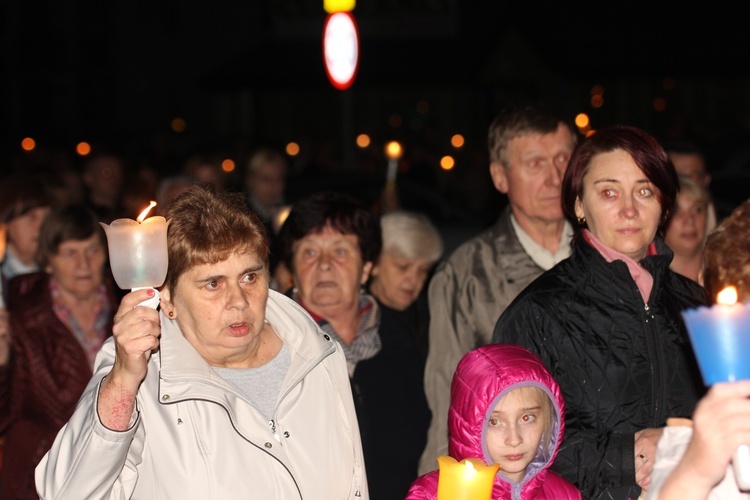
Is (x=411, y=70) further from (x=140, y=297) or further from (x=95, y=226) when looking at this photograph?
(x=140, y=297)

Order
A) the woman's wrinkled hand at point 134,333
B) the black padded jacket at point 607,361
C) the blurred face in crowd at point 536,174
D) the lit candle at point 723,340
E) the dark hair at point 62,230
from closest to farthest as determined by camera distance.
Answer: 1. the lit candle at point 723,340
2. the woman's wrinkled hand at point 134,333
3. the black padded jacket at point 607,361
4. the blurred face in crowd at point 536,174
5. the dark hair at point 62,230

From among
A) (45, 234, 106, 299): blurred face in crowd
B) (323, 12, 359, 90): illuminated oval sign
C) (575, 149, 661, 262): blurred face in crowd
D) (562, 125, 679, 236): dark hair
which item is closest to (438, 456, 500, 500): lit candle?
(575, 149, 661, 262): blurred face in crowd

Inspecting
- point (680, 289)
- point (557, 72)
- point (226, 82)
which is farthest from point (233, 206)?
point (226, 82)

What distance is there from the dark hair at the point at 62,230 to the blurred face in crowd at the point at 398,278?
156 centimetres

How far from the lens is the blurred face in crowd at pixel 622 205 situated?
3852 millimetres

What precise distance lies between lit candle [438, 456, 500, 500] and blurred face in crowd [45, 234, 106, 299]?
127 inches

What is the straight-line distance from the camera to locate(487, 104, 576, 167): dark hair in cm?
500

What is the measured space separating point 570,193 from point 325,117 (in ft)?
84.8

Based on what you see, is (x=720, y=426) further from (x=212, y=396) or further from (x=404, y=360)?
(x=404, y=360)

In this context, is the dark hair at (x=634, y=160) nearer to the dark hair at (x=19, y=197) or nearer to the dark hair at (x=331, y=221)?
the dark hair at (x=331, y=221)

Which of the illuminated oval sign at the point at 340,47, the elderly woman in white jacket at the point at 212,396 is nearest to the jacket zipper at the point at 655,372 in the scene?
the elderly woman in white jacket at the point at 212,396

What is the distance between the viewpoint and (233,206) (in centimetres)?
351

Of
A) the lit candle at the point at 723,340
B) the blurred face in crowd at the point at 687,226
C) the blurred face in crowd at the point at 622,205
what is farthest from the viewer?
the blurred face in crowd at the point at 687,226

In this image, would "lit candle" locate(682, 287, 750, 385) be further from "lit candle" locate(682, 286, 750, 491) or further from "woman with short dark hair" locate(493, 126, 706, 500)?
"woman with short dark hair" locate(493, 126, 706, 500)
